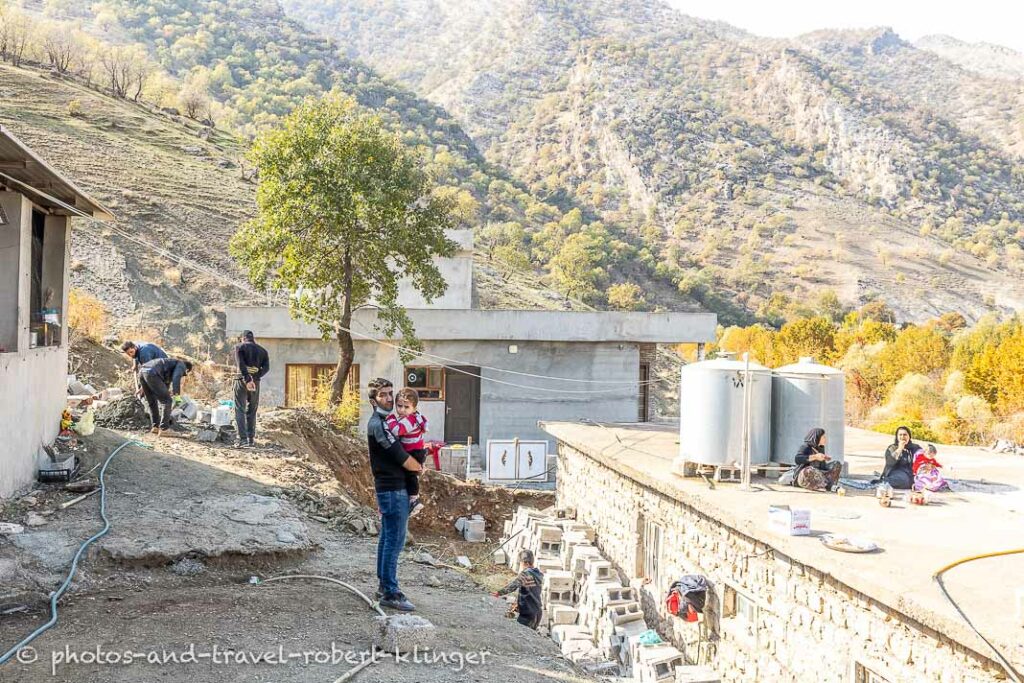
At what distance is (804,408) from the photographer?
11.6m

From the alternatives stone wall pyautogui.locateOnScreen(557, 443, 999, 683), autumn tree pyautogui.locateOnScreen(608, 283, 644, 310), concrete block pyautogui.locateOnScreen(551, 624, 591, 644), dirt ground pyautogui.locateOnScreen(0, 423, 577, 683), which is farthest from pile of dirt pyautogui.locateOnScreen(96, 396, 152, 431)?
autumn tree pyautogui.locateOnScreen(608, 283, 644, 310)

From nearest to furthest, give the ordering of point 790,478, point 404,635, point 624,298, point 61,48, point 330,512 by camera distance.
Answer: point 404,635, point 330,512, point 790,478, point 61,48, point 624,298

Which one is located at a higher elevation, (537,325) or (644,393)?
(537,325)

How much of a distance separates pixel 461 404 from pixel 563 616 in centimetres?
1194

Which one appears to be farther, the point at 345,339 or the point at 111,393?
the point at 345,339

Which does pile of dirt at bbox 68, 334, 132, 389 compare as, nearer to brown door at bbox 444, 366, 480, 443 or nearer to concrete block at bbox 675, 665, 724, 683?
brown door at bbox 444, 366, 480, 443

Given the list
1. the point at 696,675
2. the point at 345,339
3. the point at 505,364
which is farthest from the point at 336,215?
the point at 696,675

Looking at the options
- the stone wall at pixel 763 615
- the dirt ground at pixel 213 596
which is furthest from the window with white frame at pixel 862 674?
the dirt ground at pixel 213 596

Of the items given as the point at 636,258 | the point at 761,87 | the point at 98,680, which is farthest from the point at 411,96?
the point at 98,680

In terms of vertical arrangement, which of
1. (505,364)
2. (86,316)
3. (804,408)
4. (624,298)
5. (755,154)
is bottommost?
(804,408)

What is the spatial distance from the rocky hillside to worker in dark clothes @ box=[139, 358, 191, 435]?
6925cm

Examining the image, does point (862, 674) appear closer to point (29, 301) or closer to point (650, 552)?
point (650, 552)

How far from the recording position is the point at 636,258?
83.2 m

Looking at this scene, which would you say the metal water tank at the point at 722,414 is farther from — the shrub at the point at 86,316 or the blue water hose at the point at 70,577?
the shrub at the point at 86,316
